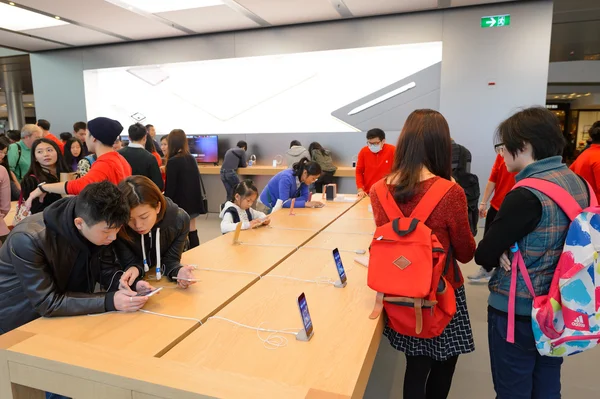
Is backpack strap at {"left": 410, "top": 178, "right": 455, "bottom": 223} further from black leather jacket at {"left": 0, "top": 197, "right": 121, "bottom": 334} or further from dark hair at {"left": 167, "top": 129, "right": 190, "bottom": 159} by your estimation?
dark hair at {"left": 167, "top": 129, "right": 190, "bottom": 159}

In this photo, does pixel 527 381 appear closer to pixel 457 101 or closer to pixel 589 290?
pixel 589 290

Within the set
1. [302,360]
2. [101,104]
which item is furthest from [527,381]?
[101,104]

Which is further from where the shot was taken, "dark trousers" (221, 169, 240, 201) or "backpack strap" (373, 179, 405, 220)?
"dark trousers" (221, 169, 240, 201)

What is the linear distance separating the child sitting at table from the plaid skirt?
148 centimetres

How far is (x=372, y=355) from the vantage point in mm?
1302

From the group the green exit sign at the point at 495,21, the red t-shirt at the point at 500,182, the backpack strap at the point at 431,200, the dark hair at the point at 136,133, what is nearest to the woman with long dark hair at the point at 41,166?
the dark hair at the point at 136,133

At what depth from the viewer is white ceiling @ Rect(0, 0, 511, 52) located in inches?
207

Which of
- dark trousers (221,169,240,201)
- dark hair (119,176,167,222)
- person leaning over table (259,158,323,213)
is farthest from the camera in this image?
dark trousers (221,169,240,201)

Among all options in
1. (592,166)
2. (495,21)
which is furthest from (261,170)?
(592,166)

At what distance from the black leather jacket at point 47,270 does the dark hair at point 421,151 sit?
3.76 ft

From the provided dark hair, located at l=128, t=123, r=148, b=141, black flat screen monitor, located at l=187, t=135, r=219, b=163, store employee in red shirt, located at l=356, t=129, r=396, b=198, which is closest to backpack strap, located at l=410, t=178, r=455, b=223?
dark hair, located at l=128, t=123, r=148, b=141

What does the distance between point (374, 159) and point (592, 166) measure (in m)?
1.89

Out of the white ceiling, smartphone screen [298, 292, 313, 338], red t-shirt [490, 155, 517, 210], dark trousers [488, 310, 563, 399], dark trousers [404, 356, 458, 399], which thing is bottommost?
dark trousers [404, 356, 458, 399]

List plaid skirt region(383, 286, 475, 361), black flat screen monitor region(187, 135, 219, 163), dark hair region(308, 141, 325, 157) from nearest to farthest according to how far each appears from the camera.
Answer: plaid skirt region(383, 286, 475, 361) < dark hair region(308, 141, 325, 157) < black flat screen monitor region(187, 135, 219, 163)
